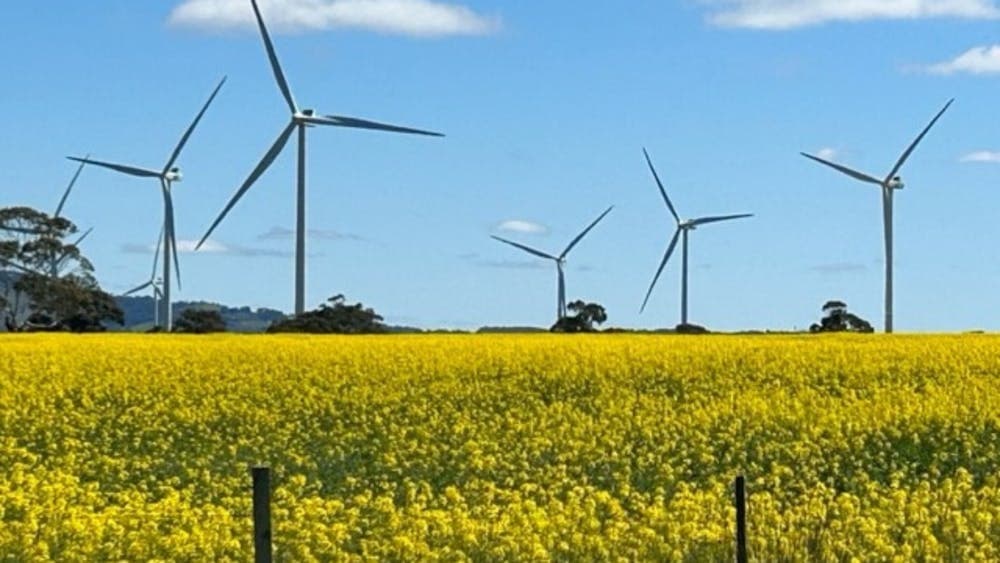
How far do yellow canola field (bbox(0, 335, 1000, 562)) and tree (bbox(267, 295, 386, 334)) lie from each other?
2789 centimetres

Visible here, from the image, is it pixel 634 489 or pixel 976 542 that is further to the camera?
pixel 634 489

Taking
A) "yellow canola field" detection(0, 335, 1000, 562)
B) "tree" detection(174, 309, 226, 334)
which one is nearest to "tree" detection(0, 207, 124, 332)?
"tree" detection(174, 309, 226, 334)

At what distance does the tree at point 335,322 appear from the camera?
68188mm

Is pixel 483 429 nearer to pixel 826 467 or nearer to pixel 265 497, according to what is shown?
pixel 826 467

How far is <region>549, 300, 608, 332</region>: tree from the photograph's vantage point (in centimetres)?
8300

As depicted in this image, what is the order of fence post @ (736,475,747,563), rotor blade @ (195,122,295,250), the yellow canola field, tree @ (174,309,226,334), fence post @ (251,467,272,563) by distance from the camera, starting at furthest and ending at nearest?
tree @ (174,309,226,334) < rotor blade @ (195,122,295,250) < the yellow canola field < fence post @ (736,475,747,563) < fence post @ (251,467,272,563)

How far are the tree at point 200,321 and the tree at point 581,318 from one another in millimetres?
14553

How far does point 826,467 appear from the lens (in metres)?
19.0

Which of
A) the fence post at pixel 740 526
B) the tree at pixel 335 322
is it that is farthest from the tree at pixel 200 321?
the fence post at pixel 740 526

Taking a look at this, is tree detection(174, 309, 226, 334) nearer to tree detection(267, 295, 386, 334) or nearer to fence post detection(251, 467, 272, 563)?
tree detection(267, 295, 386, 334)

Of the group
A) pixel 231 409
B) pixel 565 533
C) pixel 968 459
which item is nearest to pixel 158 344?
pixel 231 409

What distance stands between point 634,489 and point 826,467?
2197mm

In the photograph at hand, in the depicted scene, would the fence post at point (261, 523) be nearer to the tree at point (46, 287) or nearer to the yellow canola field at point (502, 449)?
the yellow canola field at point (502, 449)

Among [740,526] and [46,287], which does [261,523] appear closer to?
[740,526]
